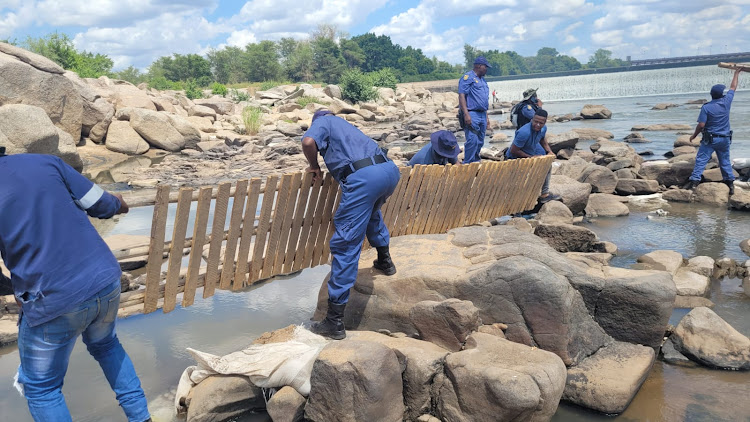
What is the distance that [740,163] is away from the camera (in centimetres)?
964

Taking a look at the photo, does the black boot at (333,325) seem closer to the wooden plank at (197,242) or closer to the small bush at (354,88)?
the wooden plank at (197,242)

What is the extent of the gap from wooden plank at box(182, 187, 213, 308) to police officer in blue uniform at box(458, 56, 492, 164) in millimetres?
5329

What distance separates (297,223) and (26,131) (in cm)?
883

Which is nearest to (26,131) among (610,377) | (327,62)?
(610,377)

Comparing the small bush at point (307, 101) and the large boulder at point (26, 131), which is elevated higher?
the small bush at point (307, 101)

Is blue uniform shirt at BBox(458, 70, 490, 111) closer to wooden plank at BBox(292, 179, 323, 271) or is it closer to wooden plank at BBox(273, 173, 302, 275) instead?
wooden plank at BBox(292, 179, 323, 271)

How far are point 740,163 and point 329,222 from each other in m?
8.29

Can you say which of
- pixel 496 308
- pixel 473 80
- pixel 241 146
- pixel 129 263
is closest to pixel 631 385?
pixel 496 308

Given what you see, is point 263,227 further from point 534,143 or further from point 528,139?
point 534,143

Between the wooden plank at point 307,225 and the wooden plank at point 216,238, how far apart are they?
765 mm

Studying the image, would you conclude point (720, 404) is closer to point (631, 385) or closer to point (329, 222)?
point (631, 385)

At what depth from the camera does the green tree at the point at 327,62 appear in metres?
55.1

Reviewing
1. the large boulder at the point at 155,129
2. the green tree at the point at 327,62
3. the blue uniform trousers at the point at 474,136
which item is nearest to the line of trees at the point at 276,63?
the green tree at the point at 327,62

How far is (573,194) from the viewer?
27.7ft
